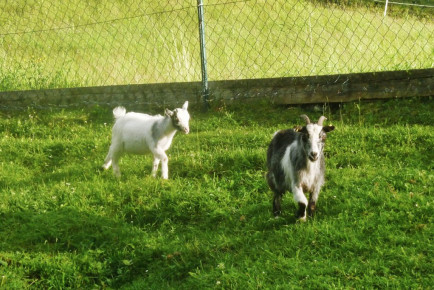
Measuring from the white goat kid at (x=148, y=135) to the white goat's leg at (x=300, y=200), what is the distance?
2.02 meters

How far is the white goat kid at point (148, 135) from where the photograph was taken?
23.2 feet

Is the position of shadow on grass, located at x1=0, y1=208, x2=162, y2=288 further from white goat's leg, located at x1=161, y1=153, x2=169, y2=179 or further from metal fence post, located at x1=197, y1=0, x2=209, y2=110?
metal fence post, located at x1=197, y1=0, x2=209, y2=110

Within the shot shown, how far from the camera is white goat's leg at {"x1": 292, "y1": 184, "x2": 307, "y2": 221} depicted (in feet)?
17.5

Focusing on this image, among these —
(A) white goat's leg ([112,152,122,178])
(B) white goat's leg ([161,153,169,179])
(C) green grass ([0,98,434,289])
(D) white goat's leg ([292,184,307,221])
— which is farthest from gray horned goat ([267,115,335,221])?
(A) white goat's leg ([112,152,122,178])

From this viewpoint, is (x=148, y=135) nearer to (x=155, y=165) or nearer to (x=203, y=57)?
(x=155, y=165)

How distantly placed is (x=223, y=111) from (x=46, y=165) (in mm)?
2832

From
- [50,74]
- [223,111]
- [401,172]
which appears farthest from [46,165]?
[401,172]

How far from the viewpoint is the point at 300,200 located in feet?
17.5

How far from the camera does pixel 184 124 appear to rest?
705cm

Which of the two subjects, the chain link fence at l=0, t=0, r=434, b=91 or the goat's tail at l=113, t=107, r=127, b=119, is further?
the chain link fence at l=0, t=0, r=434, b=91

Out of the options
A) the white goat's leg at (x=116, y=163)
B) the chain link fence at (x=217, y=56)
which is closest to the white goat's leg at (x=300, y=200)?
the white goat's leg at (x=116, y=163)

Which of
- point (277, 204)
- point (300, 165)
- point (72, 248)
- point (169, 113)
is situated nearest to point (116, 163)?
point (169, 113)

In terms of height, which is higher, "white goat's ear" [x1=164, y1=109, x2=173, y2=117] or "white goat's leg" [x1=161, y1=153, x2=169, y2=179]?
"white goat's ear" [x1=164, y1=109, x2=173, y2=117]

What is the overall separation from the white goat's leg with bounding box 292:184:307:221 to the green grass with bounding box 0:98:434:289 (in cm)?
12
